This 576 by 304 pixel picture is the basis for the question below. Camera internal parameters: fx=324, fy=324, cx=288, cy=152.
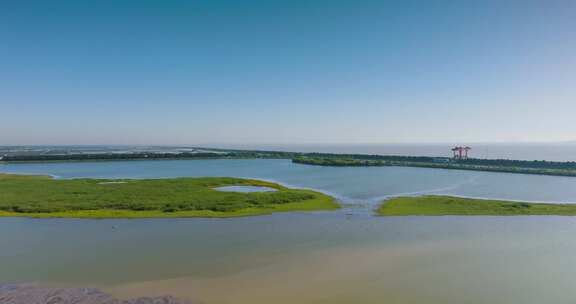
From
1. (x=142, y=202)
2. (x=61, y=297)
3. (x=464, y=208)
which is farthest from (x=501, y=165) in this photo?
(x=61, y=297)

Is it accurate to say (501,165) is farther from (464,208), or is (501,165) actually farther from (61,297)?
(61,297)

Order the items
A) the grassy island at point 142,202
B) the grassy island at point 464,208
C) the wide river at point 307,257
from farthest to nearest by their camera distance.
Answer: the grassy island at point 142,202 → the grassy island at point 464,208 → the wide river at point 307,257

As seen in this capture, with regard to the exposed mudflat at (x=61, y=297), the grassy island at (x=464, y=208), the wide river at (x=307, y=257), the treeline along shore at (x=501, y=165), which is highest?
the treeline along shore at (x=501, y=165)

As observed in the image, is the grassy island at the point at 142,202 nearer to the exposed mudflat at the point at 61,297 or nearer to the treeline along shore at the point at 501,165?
the exposed mudflat at the point at 61,297

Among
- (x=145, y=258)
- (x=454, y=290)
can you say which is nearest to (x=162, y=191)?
(x=145, y=258)

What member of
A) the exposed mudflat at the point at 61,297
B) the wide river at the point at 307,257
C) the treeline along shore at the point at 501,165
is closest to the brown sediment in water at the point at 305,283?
the wide river at the point at 307,257
